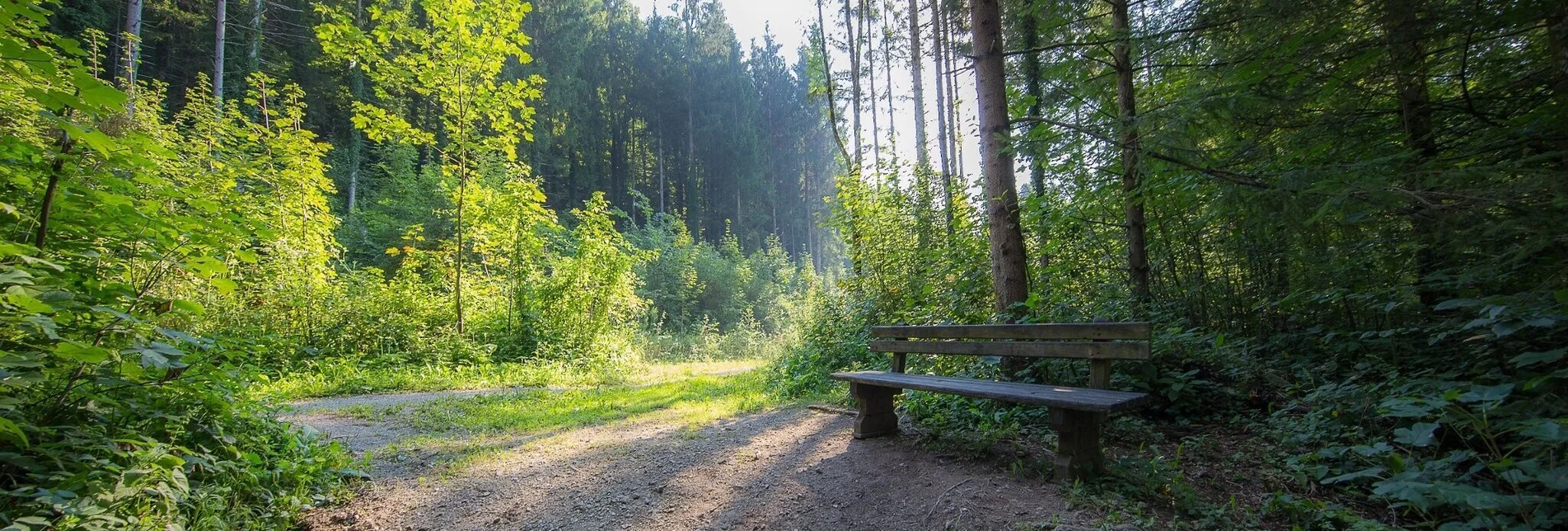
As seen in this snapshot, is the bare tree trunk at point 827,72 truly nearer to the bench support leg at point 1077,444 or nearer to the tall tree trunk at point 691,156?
the bench support leg at point 1077,444

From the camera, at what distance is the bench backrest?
3295mm

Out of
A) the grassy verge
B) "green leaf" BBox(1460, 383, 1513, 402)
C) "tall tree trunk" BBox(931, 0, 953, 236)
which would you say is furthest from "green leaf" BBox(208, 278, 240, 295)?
"tall tree trunk" BBox(931, 0, 953, 236)

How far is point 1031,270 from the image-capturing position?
6438 millimetres

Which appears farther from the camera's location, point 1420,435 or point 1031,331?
point 1031,331

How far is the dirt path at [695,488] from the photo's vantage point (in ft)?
9.93

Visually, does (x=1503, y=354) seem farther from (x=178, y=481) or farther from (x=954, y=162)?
(x=954, y=162)

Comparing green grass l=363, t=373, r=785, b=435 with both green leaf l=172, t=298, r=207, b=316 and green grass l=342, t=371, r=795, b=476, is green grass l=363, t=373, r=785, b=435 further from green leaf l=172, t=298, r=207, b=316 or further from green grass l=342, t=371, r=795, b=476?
green leaf l=172, t=298, r=207, b=316

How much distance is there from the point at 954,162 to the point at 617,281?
10.8 metres

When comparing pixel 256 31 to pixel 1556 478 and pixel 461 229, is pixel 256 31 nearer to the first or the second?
pixel 461 229

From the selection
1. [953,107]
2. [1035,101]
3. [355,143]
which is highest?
[355,143]

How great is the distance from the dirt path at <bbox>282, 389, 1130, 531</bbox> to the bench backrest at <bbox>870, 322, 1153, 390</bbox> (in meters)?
0.84

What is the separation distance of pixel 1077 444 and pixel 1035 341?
94 cm

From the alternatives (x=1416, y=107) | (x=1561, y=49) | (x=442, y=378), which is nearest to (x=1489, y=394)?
(x=1561, y=49)

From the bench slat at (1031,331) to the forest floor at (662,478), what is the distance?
94 centimetres
